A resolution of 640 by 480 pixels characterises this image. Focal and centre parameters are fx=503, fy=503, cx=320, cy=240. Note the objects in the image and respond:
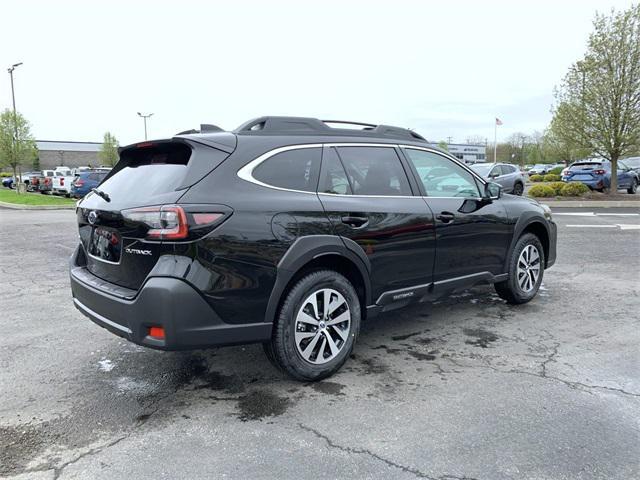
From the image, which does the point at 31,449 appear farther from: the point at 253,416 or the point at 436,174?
the point at 436,174

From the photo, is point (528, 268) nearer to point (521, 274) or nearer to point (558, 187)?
point (521, 274)

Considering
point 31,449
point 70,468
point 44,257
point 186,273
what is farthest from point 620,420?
point 44,257

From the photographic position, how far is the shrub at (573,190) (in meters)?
19.6

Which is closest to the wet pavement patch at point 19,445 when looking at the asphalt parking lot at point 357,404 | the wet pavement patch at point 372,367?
the asphalt parking lot at point 357,404

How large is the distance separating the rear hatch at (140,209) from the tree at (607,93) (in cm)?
1824

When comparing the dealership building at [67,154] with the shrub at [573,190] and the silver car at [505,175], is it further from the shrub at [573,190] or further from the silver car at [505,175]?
the shrub at [573,190]

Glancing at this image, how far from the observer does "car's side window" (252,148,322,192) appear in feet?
11.2

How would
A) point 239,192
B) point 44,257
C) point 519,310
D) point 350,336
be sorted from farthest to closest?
1. point 44,257
2. point 519,310
3. point 350,336
4. point 239,192

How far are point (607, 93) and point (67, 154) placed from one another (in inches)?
3382

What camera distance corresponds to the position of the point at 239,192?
3.18 metres

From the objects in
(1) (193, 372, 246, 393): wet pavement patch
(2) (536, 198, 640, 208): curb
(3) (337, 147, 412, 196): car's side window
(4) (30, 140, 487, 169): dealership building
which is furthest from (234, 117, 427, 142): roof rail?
(4) (30, 140, 487, 169): dealership building

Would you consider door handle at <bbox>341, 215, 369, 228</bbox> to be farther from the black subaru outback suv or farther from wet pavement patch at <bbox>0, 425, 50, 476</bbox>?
wet pavement patch at <bbox>0, 425, 50, 476</bbox>

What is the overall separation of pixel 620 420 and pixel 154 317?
9.36 feet

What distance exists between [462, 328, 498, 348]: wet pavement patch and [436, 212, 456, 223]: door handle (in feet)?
3.53
